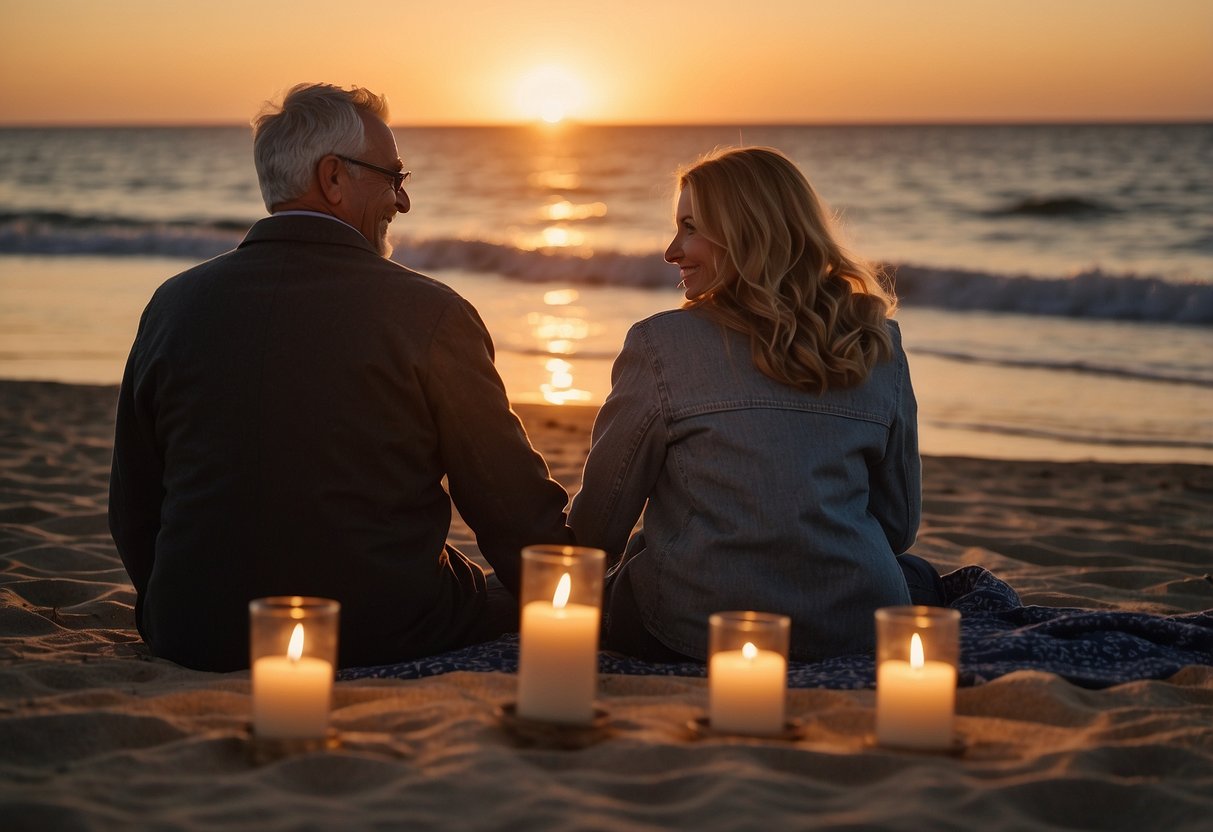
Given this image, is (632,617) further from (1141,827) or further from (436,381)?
(1141,827)

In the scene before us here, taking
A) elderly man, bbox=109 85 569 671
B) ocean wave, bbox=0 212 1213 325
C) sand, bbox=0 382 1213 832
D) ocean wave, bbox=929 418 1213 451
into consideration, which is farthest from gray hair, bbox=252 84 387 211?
ocean wave, bbox=0 212 1213 325

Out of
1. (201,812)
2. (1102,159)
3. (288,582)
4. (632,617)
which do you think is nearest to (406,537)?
(288,582)

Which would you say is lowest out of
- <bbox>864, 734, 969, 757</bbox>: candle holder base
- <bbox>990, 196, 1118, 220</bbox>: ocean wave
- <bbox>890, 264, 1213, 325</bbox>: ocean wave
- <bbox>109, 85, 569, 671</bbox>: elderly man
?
<bbox>864, 734, 969, 757</bbox>: candle holder base

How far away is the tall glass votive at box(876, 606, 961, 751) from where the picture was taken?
8.00 feet

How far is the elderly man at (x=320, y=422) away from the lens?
2963 mm

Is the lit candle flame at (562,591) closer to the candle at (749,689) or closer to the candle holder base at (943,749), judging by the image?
the candle at (749,689)

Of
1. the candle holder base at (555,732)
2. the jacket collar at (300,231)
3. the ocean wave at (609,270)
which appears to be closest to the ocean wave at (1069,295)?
the ocean wave at (609,270)

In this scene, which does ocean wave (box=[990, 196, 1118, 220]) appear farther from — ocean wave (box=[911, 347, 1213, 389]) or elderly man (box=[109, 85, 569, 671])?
elderly man (box=[109, 85, 569, 671])

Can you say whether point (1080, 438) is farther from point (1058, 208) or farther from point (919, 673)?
point (1058, 208)

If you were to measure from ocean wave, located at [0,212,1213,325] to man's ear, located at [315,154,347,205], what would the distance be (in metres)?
7.37

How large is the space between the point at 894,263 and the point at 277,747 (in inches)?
625

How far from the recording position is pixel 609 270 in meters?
18.0

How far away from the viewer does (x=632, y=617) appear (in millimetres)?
3307

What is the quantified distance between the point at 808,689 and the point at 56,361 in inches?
340
